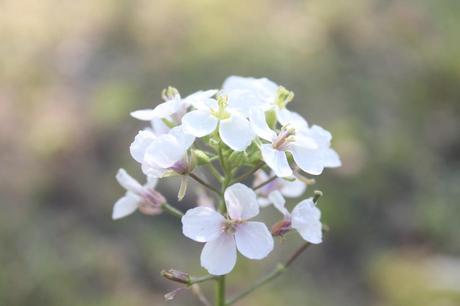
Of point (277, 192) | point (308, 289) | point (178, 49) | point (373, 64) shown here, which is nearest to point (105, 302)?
point (308, 289)

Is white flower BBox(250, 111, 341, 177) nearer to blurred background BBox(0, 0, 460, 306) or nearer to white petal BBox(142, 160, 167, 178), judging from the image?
white petal BBox(142, 160, 167, 178)

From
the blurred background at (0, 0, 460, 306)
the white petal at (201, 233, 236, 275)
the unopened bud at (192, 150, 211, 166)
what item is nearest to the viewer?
the white petal at (201, 233, 236, 275)

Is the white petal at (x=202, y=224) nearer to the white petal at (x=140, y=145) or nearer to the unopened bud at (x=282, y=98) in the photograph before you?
the white petal at (x=140, y=145)

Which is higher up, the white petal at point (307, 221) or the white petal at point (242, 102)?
the white petal at point (242, 102)

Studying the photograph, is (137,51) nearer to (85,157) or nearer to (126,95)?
(126,95)

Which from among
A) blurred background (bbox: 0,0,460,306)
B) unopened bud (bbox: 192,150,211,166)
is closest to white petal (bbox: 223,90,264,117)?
unopened bud (bbox: 192,150,211,166)

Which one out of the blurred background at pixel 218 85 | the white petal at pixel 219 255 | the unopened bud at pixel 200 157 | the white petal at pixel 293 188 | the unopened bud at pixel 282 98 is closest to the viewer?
the white petal at pixel 219 255

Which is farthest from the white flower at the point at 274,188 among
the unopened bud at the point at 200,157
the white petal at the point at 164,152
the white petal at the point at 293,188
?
the white petal at the point at 164,152

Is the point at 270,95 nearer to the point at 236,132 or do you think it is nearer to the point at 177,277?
the point at 236,132
